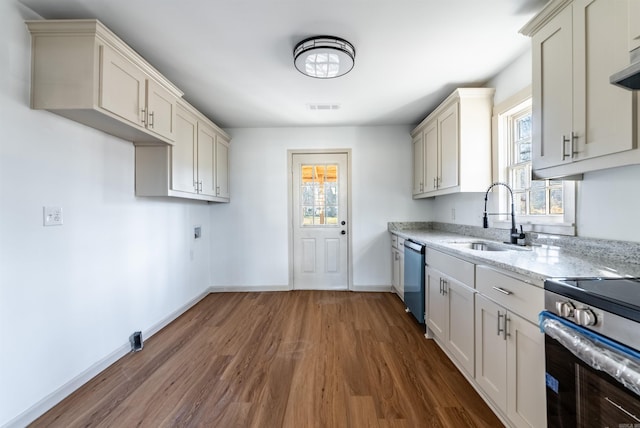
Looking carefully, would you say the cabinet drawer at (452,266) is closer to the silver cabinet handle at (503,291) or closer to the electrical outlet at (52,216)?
the silver cabinet handle at (503,291)

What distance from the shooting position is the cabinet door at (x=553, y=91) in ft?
4.53

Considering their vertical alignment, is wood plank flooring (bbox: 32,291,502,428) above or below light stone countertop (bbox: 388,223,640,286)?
below

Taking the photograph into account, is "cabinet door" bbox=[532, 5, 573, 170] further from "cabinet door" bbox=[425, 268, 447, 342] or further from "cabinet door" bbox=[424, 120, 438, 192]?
"cabinet door" bbox=[424, 120, 438, 192]

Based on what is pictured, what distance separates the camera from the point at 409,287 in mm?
2900

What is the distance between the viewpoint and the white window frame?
Answer: 1735 millimetres

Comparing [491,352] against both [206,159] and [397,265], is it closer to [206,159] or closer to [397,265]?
Answer: [397,265]

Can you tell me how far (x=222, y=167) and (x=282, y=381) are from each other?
277 centimetres

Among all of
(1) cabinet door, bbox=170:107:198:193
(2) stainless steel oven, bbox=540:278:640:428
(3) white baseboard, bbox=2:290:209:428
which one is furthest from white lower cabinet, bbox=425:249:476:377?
(3) white baseboard, bbox=2:290:209:428

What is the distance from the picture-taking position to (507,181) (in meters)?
2.35

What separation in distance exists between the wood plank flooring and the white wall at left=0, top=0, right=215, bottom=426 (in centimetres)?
28

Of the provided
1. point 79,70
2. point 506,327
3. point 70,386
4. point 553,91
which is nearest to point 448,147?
point 553,91

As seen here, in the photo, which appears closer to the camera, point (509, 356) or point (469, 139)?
point (509, 356)

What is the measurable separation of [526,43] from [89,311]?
3803mm

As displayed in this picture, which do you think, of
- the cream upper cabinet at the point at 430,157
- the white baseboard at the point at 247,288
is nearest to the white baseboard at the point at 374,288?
the white baseboard at the point at 247,288
